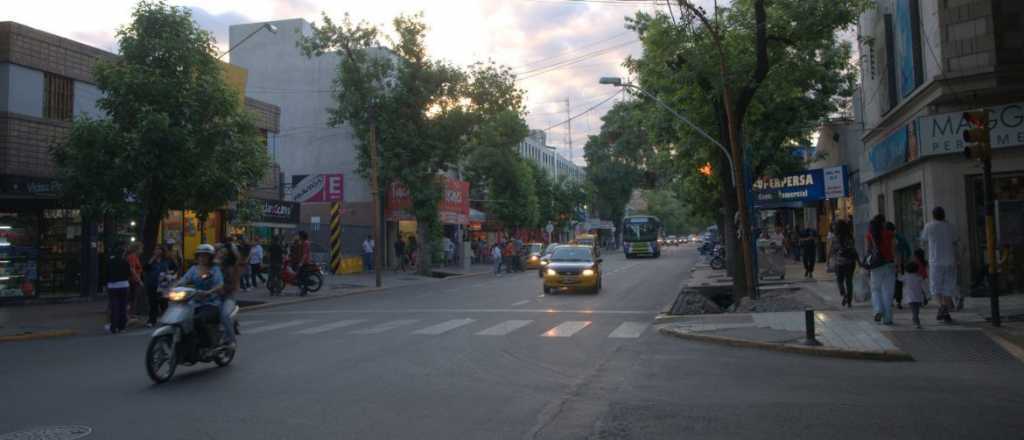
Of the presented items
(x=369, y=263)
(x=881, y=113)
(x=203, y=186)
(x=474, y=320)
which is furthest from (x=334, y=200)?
(x=881, y=113)

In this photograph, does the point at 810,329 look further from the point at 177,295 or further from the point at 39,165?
the point at 39,165

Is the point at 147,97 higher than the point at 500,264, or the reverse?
the point at 147,97

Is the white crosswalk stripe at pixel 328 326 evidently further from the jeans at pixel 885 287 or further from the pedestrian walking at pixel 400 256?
the pedestrian walking at pixel 400 256

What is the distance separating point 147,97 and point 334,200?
16.9 metres

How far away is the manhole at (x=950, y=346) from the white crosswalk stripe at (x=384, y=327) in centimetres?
852

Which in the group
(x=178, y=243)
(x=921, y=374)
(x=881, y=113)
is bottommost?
(x=921, y=374)

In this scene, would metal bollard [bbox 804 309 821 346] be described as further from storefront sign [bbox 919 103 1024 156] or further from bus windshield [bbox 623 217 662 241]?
bus windshield [bbox 623 217 662 241]

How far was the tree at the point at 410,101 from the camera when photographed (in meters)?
37.1

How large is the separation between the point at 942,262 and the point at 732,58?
7.46 meters

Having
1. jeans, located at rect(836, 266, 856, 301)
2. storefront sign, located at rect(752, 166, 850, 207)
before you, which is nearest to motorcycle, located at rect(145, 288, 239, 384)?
jeans, located at rect(836, 266, 856, 301)

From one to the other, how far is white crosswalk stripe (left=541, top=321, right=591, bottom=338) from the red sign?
24053 millimetres

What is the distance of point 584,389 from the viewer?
8.46m

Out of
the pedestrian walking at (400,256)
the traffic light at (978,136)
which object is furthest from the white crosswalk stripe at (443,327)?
the pedestrian walking at (400,256)

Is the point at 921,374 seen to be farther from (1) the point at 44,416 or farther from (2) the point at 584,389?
(1) the point at 44,416
